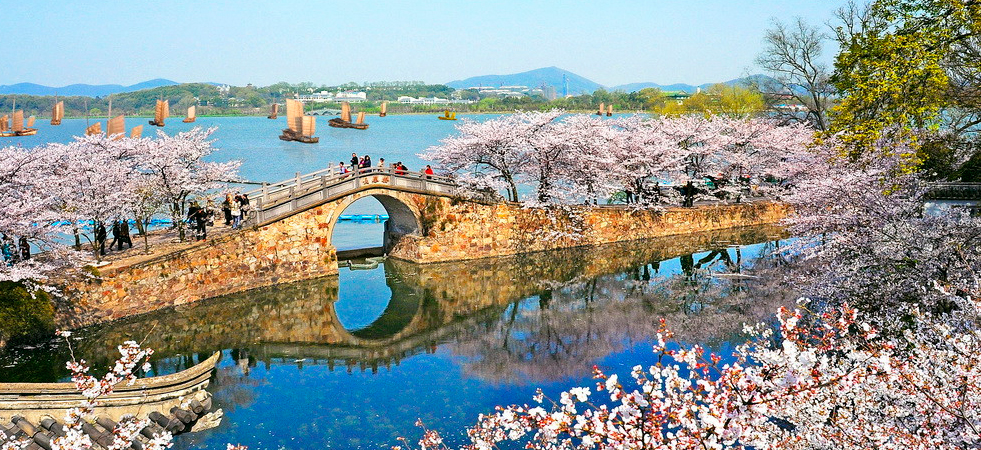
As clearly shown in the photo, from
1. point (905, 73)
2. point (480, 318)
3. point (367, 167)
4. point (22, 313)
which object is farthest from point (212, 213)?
point (905, 73)

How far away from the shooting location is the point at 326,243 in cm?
3030

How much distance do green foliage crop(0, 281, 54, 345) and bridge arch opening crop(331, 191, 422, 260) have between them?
11.2 m

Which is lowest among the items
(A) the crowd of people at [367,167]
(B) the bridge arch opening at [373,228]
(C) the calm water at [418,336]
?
(C) the calm water at [418,336]

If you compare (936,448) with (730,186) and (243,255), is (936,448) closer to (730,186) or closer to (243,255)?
(243,255)

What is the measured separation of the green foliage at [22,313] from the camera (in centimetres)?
2078

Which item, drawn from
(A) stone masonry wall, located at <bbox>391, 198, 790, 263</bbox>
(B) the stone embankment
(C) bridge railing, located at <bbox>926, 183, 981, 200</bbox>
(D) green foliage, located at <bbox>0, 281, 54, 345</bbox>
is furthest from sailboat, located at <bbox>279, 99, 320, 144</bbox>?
(C) bridge railing, located at <bbox>926, 183, 981, 200</bbox>

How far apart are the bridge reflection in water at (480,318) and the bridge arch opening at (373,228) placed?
1.85m

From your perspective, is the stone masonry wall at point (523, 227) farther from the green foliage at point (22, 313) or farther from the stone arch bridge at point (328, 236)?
the green foliage at point (22, 313)

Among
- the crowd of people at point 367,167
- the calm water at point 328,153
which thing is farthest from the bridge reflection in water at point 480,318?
the calm water at point 328,153

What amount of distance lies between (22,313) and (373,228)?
23746 millimetres

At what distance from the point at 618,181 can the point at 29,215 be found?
1107 inches

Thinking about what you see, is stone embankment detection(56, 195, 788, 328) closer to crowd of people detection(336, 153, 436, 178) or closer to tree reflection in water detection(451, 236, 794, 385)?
crowd of people detection(336, 153, 436, 178)

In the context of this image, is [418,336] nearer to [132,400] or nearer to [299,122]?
[132,400]

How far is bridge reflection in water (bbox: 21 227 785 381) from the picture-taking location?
21891 millimetres
